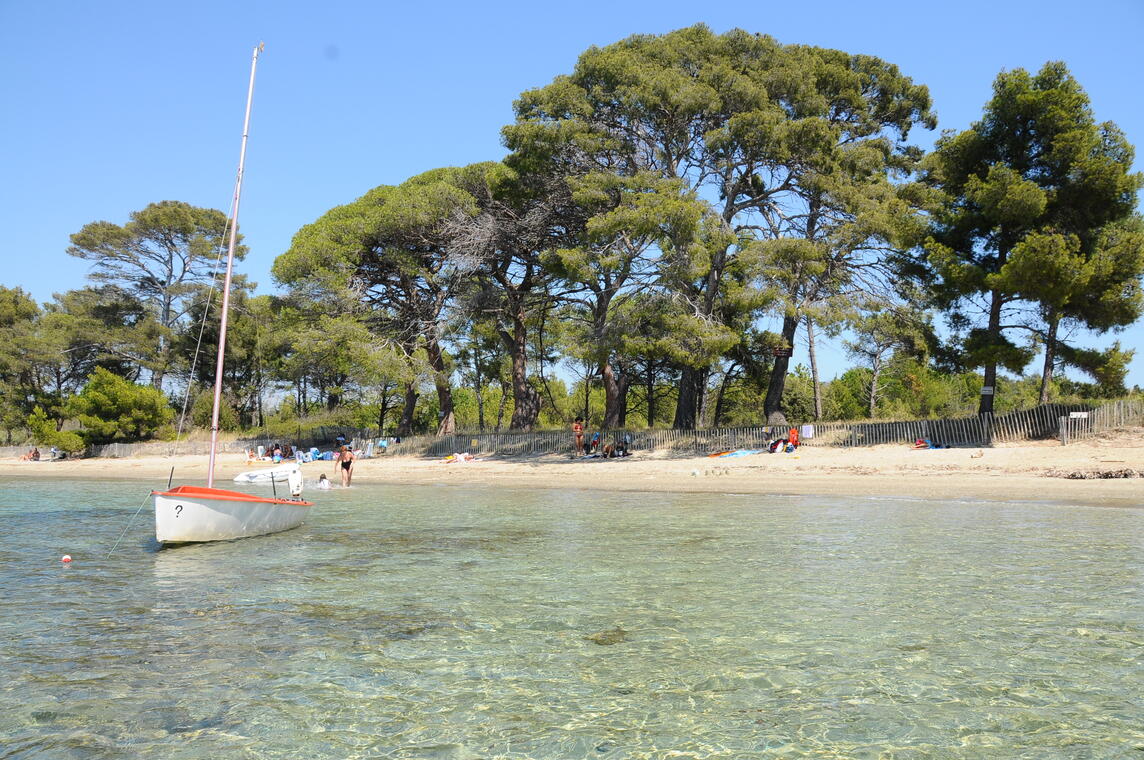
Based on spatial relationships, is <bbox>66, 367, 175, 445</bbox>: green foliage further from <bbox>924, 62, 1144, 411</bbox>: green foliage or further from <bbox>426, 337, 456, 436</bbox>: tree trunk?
<bbox>924, 62, 1144, 411</bbox>: green foliage

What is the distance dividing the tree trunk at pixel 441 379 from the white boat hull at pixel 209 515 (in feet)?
75.2

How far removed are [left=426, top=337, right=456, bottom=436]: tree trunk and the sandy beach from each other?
4.67m

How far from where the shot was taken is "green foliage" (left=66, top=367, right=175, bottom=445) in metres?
45.1

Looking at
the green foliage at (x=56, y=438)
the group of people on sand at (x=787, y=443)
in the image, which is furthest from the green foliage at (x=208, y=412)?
the group of people on sand at (x=787, y=443)

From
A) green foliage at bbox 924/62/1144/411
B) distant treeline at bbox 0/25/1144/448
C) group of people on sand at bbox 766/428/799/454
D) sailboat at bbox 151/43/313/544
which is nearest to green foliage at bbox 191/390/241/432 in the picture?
distant treeline at bbox 0/25/1144/448

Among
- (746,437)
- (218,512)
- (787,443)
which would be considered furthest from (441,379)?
(218,512)

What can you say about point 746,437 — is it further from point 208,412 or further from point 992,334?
point 208,412

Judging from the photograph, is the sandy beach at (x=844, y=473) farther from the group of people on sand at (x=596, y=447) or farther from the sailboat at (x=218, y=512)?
the sailboat at (x=218, y=512)

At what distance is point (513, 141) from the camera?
33969 mm

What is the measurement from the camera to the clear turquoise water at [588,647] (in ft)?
16.8

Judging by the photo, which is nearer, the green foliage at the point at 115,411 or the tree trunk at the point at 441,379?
the tree trunk at the point at 441,379

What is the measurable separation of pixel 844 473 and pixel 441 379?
66.9ft

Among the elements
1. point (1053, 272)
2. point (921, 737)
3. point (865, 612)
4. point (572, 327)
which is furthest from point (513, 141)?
point (921, 737)

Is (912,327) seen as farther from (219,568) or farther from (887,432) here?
(219,568)
